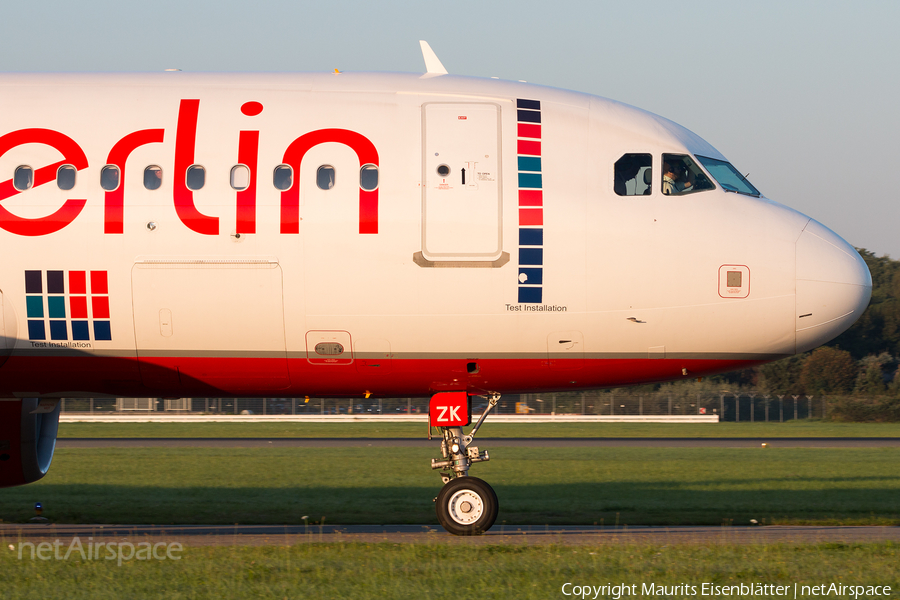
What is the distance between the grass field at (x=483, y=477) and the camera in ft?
63.8

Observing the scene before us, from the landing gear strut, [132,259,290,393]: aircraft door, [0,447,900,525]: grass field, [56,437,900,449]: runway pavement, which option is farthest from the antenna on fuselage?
[56,437,900,449]: runway pavement

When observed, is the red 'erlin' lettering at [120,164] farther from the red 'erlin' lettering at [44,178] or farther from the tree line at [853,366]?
the tree line at [853,366]

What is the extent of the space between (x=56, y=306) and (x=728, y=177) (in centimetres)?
918

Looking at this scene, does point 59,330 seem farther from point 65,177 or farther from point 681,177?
point 681,177

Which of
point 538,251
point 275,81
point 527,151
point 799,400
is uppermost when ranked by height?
point 275,81

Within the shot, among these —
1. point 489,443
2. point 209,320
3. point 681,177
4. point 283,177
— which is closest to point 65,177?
point 209,320

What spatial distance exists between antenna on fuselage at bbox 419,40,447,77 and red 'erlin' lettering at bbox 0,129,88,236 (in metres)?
5.00

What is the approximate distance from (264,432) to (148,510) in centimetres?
3527

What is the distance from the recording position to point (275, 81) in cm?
1303

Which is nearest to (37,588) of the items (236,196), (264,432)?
(236,196)

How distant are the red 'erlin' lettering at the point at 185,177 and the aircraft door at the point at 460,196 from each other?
2778 mm

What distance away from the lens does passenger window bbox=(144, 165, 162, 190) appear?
40.0 ft

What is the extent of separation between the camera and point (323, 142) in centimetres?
1238

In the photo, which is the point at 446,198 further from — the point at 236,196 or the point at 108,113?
the point at 108,113
